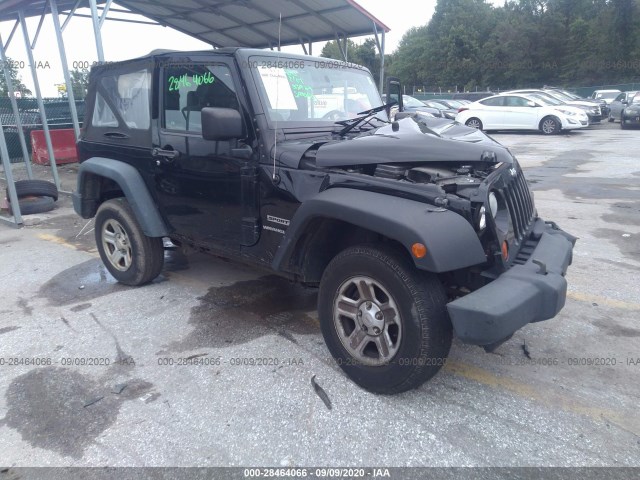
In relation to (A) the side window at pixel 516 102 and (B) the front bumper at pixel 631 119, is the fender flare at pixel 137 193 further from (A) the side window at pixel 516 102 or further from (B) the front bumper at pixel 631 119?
(B) the front bumper at pixel 631 119

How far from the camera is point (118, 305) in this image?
4.44m

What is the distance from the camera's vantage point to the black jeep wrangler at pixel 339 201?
262 centimetres

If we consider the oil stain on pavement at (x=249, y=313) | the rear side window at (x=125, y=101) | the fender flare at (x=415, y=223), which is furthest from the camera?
the rear side window at (x=125, y=101)

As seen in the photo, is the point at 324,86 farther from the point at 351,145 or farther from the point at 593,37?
the point at 593,37

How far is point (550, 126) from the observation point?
746 inches

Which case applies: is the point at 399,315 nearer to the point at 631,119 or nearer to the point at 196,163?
the point at 196,163

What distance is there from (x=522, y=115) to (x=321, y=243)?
1851 cm

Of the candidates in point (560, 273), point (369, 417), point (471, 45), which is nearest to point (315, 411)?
point (369, 417)

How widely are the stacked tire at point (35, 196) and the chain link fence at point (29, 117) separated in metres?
4.22

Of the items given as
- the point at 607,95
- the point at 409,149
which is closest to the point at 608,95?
the point at 607,95

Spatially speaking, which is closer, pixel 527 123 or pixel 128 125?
pixel 128 125

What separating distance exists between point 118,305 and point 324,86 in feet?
8.63

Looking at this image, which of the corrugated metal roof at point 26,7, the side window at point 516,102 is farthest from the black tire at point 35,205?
the side window at point 516,102

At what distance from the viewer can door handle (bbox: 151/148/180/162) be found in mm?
3992
